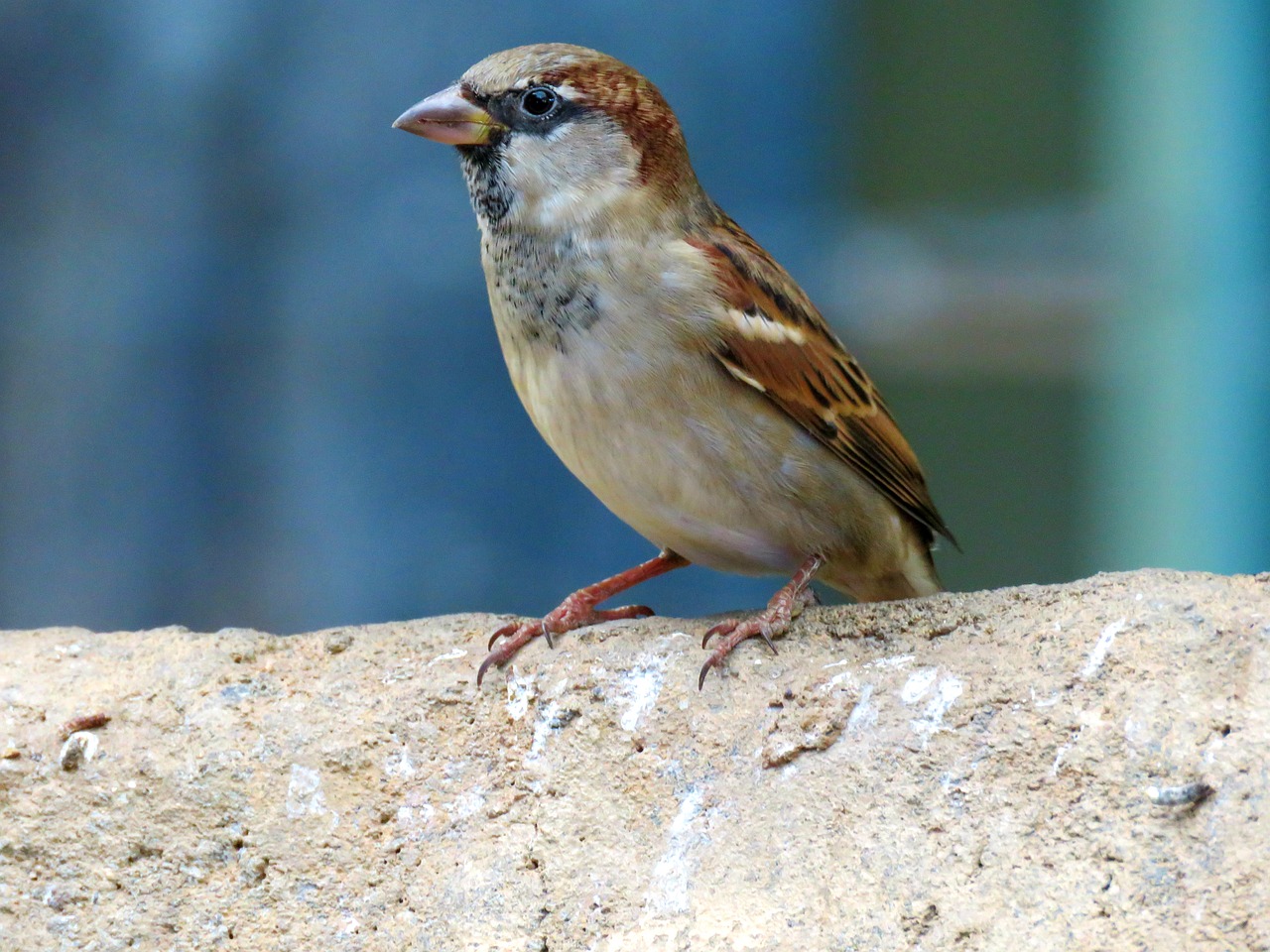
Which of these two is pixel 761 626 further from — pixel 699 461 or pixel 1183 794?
pixel 1183 794

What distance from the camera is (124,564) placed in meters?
6.26

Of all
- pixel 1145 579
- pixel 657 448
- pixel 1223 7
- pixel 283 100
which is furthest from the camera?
pixel 283 100

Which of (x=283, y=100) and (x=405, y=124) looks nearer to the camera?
(x=405, y=124)

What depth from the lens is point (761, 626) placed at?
262 cm

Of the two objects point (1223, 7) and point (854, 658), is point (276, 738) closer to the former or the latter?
point (854, 658)

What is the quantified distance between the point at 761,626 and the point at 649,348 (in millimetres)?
587

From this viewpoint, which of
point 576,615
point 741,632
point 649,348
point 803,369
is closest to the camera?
point 741,632

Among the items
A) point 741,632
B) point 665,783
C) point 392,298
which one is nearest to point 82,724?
point 665,783

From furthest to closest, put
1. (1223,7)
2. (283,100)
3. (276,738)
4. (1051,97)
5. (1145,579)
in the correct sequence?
(1051,97) → (283,100) → (1223,7) → (276,738) → (1145,579)

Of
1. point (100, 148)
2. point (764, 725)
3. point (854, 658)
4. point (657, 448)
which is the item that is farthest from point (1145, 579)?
point (100, 148)

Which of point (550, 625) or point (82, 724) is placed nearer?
point (82, 724)

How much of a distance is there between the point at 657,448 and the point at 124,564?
4.14 metres

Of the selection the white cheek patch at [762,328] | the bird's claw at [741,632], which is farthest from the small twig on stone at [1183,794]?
the white cheek patch at [762,328]

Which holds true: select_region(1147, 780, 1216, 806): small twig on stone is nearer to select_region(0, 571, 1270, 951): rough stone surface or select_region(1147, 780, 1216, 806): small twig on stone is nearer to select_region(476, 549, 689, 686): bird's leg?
select_region(0, 571, 1270, 951): rough stone surface
